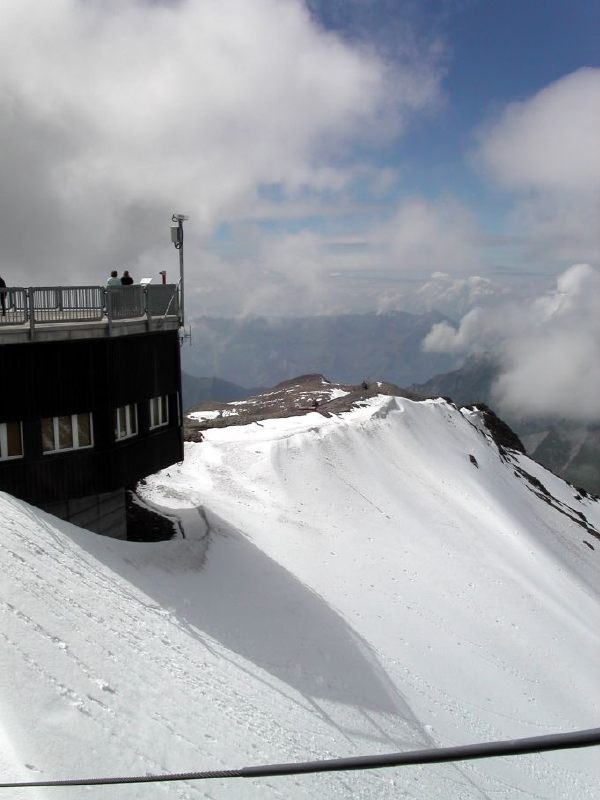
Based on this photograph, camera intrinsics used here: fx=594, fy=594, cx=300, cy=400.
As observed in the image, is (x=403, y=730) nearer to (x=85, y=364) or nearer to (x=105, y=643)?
(x=105, y=643)

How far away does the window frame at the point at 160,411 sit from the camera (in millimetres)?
20141

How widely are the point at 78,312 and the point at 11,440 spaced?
3.98 metres

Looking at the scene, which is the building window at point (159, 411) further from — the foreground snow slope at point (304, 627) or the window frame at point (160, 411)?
the foreground snow slope at point (304, 627)

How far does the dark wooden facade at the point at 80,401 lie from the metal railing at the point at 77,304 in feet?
2.38

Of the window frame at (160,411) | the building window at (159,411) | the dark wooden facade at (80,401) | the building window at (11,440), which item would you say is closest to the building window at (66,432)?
the dark wooden facade at (80,401)

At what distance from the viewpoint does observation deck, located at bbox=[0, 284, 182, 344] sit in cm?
1555

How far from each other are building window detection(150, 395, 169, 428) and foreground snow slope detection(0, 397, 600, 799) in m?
4.25

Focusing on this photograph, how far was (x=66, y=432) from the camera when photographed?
1683cm

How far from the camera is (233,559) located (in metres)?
21.1

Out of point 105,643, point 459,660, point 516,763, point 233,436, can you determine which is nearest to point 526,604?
point 459,660

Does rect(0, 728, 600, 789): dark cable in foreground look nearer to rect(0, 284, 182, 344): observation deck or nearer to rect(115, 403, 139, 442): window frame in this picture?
rect(0, 284, 182, 344): observation deck

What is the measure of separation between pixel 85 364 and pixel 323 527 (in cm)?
1493

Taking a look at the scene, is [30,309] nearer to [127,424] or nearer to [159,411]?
[127,424]

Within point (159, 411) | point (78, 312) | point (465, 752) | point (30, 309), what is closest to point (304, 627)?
point (159, 411)
